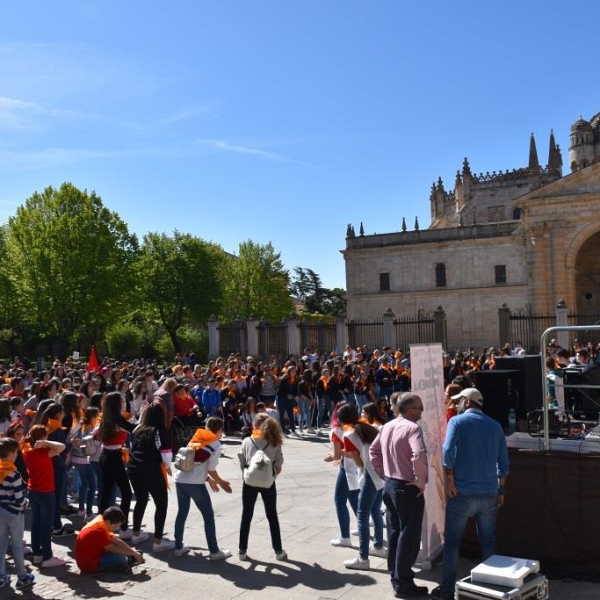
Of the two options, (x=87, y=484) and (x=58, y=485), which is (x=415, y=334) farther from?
(x=58, y=485)

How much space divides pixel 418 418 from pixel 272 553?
2579 millimetres

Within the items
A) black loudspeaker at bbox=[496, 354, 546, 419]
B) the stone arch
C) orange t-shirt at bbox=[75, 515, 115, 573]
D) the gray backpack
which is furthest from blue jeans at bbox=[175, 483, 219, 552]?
the stone arch

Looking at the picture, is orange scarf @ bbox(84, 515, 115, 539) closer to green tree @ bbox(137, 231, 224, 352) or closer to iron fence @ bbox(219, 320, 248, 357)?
iron fence @ bbox(219, 320, 248, 357)

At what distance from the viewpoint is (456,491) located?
5.97 meters

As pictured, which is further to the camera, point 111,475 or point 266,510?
point 111,475

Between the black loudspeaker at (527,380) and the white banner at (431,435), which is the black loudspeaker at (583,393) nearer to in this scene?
the black loudspeaker at (527,380)

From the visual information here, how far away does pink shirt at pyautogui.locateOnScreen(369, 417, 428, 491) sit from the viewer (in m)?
5.99

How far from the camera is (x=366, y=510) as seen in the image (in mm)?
7039

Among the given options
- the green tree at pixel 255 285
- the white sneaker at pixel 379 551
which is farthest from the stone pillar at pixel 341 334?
the green tree at pixel 255 285

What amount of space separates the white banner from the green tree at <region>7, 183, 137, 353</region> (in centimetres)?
3519

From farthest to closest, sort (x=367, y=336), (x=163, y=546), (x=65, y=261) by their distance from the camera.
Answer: (x=367, y=336) < (x=65, y=261) < (x=163, y=546)

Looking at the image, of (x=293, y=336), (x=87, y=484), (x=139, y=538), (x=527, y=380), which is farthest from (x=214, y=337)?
(x=139, y=538)

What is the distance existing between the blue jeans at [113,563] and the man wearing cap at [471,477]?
330 centimetres

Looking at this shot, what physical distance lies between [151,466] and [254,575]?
1.71 metres
